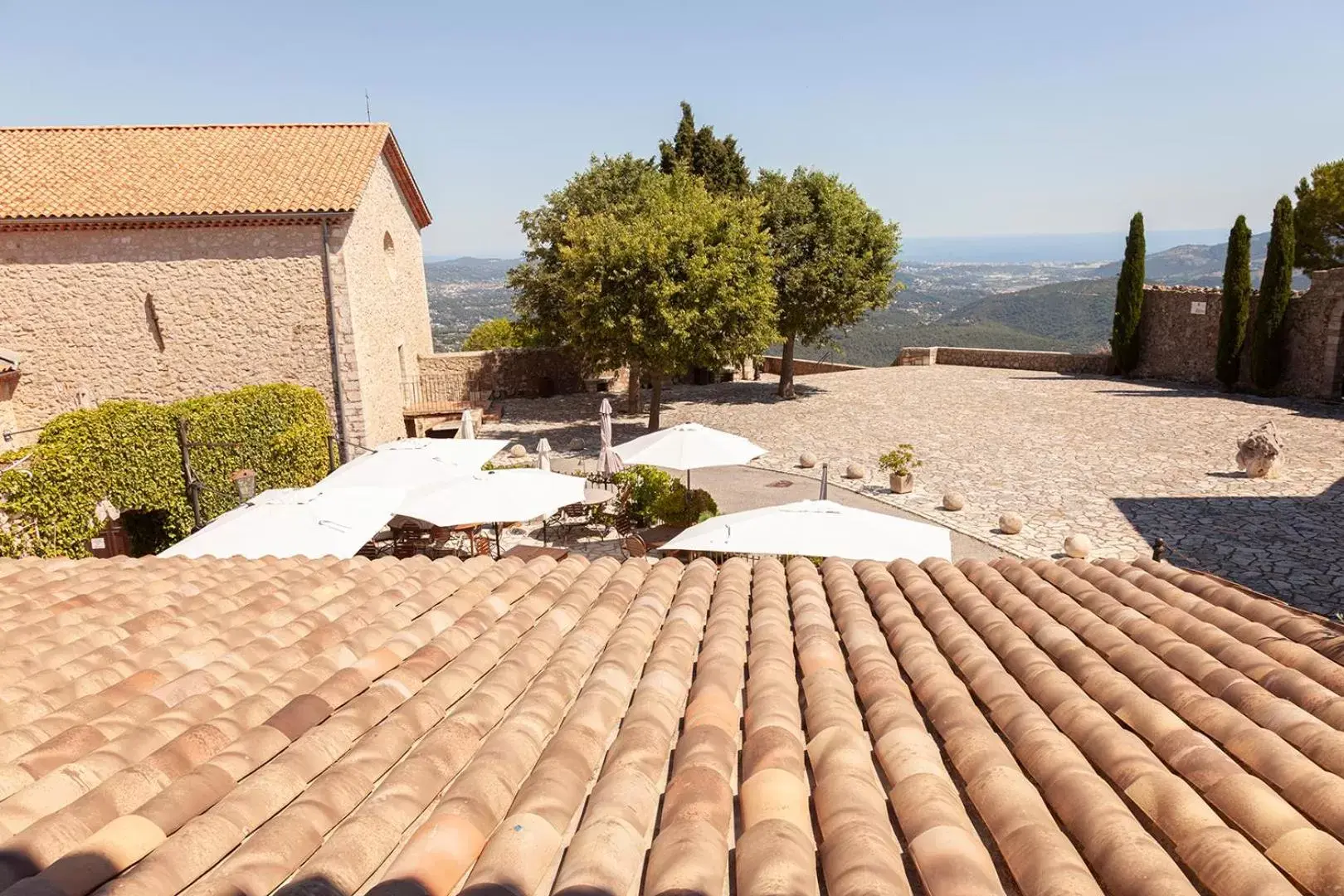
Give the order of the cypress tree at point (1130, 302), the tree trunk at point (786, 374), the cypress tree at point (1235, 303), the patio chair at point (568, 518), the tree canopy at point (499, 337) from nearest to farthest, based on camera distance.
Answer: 1. the patio chair at point (568, 518)
2. the cypress tree at point (1235, 303)
3. the tree trunk at point (786, 374)
4. the cypress tree at point (1130, 302)
5. the tree canopy at point (499, 337)

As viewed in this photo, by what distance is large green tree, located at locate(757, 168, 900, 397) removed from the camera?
2712 centimetres

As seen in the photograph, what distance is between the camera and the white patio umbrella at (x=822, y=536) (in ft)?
28.8

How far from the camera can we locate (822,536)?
9.05 metres

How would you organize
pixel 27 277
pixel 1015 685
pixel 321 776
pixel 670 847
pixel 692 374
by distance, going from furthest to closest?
pixel 692 374 → pixel 27 277 → pixel 1015 685 → pixel 321 776 → pixel 670 847

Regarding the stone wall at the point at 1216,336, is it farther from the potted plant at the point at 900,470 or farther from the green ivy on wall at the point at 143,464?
the green ivy on wall at the point at 143,464

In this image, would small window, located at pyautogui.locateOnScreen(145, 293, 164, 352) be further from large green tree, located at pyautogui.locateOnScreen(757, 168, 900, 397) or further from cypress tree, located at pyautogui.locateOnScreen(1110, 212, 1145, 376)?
cypress tree, located at pyautogui.locateOnScreen(1110, 212, 1145, 376)

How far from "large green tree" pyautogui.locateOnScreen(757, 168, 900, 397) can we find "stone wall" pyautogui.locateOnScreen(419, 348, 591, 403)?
375 inches

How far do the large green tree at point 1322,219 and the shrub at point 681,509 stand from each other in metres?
31.4

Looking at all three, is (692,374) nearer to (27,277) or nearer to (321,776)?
(27,277)

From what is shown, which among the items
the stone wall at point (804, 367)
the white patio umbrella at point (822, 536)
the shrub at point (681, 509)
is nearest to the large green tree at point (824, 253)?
the stone wall at point (804, 367)

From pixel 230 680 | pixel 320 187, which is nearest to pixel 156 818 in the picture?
pixel 230 680

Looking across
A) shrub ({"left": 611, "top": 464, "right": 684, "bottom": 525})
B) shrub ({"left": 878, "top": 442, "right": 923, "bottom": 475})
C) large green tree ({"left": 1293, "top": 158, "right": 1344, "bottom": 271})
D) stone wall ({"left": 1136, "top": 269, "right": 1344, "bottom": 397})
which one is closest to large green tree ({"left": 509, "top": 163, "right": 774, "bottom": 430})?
shrub ({"left": 878, "top": 442, "right": 923, "bottom": 475})

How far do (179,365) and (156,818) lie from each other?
2028cm

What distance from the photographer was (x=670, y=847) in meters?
2.56
